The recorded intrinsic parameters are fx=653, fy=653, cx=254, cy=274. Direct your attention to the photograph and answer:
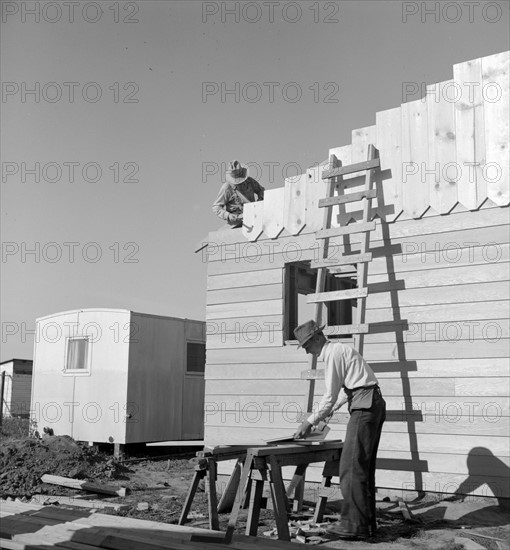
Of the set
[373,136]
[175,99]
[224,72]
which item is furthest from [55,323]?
[373,136]

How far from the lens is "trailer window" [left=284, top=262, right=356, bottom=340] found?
32.0 ft

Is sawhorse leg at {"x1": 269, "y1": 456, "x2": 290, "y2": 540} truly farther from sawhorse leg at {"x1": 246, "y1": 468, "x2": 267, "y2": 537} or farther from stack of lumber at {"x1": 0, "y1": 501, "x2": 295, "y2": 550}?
stack of lumber at {"x1": 0, "y1": 501, "x2": 295, "y2": 550}

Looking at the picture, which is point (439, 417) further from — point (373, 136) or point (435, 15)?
point (435, 15)

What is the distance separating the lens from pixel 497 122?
26.8ft

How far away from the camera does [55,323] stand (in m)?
16.0

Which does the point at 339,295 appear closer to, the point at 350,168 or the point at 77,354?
the point at 350,168

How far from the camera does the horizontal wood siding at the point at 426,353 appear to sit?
25.7 ft

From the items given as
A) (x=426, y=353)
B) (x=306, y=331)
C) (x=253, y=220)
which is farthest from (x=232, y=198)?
A: (x=306, y=331)

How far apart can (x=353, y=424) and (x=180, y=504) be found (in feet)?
10.3

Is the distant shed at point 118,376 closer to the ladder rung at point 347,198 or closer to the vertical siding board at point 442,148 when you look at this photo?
the ladder rung at point 347,198

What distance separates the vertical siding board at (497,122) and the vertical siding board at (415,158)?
0.82 m

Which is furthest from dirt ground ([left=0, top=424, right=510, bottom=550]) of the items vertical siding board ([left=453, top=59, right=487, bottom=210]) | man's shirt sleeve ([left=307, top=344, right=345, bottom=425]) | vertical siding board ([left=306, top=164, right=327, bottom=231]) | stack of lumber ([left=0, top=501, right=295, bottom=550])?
vertical siding board ([left=306, top=164, right=327, bottom=231])

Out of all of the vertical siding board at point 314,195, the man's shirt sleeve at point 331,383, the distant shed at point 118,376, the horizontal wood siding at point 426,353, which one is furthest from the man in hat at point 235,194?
the distant shed at point 118,376

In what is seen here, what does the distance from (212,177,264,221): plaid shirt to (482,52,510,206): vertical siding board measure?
400cm
